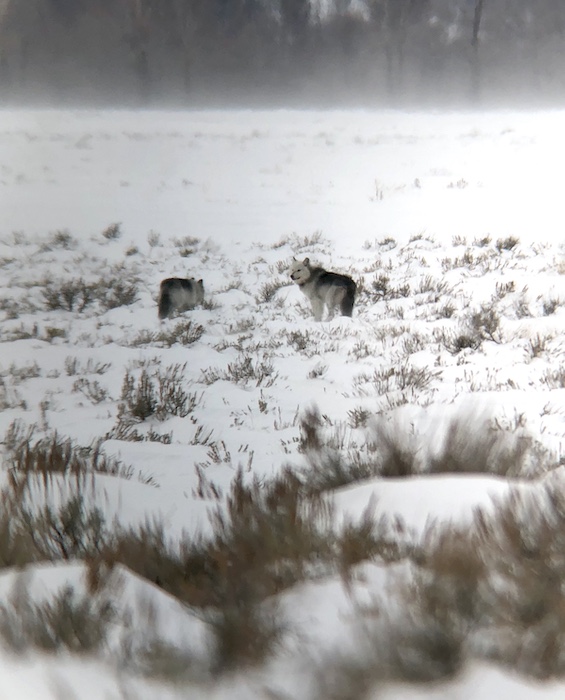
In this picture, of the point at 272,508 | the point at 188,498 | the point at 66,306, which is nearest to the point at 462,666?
the point at 272,508

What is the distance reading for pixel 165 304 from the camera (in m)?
1.88

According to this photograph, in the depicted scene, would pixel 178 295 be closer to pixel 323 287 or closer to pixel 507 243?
pixel 323 287

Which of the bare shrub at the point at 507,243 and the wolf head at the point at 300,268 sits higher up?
the bare shrub at the point at 507,243

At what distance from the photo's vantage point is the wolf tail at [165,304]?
1856 mm

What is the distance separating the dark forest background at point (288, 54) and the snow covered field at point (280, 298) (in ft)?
0.28

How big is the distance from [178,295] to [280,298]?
0.34m

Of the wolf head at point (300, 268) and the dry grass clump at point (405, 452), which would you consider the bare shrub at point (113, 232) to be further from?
the dry grass clump at point (405, 452)

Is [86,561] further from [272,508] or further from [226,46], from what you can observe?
[226,46]

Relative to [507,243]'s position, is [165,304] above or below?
below

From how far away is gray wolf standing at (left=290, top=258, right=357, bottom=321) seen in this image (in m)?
1.74

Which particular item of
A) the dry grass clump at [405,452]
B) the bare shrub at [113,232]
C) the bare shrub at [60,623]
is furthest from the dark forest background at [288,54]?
the bare shrub at [60,623]

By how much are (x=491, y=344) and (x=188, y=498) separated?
3.45ft

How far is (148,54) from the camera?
1972 millimetres

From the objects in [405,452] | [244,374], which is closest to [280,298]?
[244,374]
